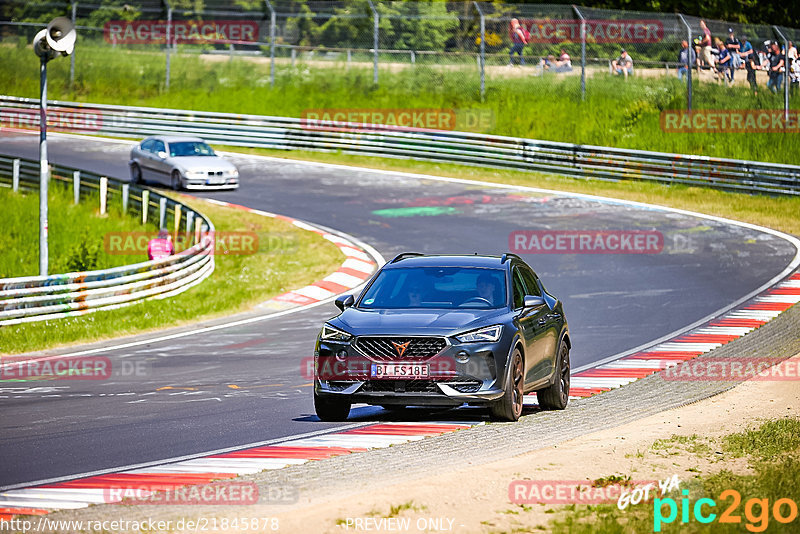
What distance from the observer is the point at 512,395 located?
37.4 ft

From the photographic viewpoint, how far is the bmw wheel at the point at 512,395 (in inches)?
444

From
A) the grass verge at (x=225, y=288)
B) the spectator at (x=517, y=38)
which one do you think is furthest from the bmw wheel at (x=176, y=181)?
the spectator at (x=517, y=38)

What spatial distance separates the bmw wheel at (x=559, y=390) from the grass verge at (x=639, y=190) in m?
16.7

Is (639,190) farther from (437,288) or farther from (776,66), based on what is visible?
(437,288)

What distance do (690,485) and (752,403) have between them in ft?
14.5

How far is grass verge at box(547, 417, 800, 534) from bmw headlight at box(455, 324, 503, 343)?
2.52 metres

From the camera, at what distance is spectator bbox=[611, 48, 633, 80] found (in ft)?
124

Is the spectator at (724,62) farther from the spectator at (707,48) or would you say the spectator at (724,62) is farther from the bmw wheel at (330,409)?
the bmw wheel at (330,409)

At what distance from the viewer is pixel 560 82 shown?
3994cm

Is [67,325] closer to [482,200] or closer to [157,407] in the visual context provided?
[157,407]

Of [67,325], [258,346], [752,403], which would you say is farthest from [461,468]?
[67,325]
